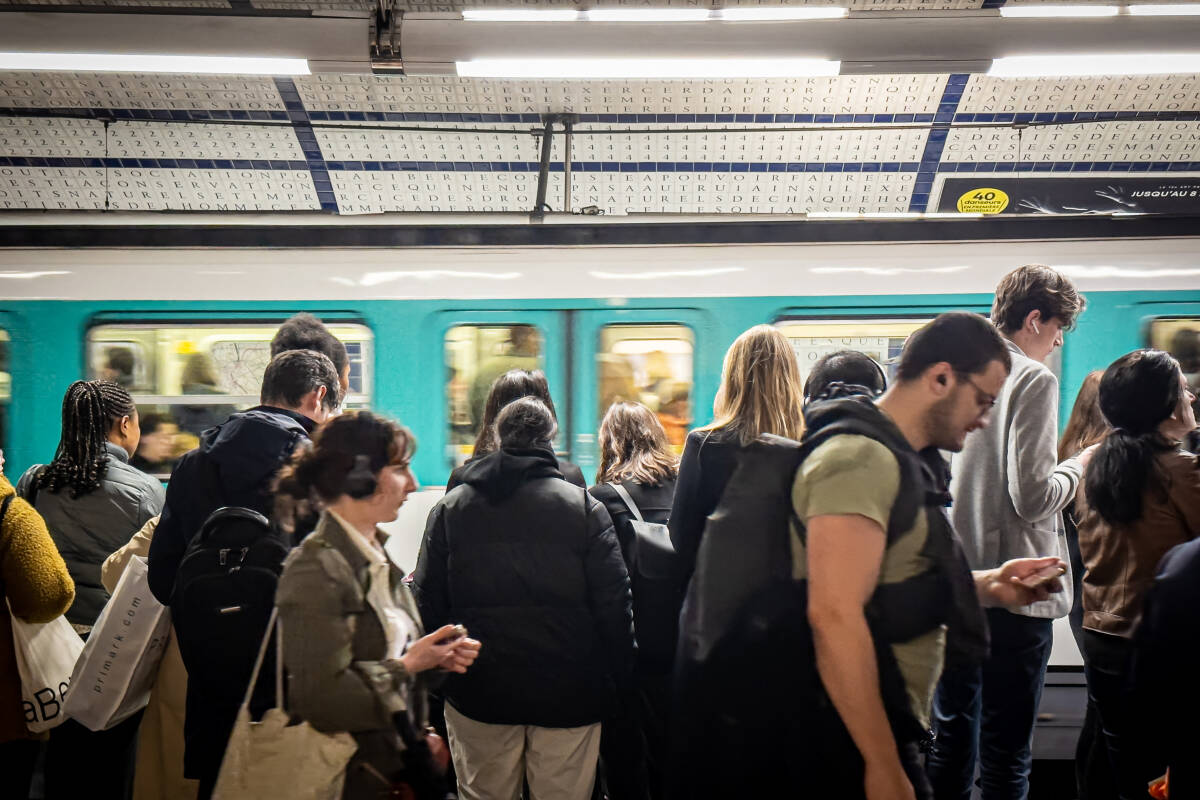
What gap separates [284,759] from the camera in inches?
76.6

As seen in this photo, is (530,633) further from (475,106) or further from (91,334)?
(475,106)

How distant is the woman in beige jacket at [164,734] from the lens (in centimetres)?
303

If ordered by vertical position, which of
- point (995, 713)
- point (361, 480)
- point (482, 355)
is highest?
point (482, 355)

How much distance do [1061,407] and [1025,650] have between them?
6.22 ft

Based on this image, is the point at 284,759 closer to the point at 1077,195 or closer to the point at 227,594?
the point at 227,594

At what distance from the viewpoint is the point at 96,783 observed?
11.0 feet

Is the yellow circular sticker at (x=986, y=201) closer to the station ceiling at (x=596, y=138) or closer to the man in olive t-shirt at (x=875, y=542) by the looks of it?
the station ceiling at (x=596, y=138)

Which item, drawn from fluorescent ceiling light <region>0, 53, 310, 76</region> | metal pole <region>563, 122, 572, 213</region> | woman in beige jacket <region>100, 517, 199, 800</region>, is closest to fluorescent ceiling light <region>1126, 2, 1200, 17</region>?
metal pole <region>563, 122, 572, 213</region>

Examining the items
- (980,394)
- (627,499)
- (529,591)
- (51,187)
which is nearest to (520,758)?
(529,591)

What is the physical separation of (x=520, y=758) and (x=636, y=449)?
1.24m

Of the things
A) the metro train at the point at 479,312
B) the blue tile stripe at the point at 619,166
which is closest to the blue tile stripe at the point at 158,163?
the blue tile stripe at the point at 619,166

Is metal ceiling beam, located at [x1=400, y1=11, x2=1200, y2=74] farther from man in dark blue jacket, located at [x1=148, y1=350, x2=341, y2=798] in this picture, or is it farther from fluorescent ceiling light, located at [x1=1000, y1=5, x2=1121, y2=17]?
man in dark blue jacket, located at [x1=148, y1=350, x2=341, y2=798]

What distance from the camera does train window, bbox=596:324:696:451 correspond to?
176 inches

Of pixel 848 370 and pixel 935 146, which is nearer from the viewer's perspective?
pixel 848 370
